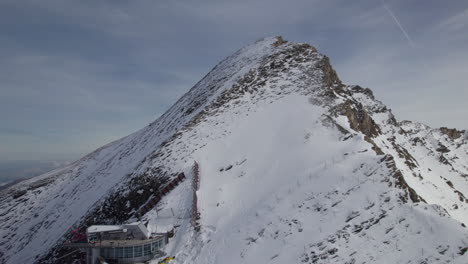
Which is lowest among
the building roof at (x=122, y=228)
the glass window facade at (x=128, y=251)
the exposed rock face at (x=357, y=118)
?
the glass window facade at (x=128, y=251)

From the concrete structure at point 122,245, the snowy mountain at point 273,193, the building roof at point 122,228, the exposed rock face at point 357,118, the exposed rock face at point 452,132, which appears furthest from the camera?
the exposed rock face at point 452,132

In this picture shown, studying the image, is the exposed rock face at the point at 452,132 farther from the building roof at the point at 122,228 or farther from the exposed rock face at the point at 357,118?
the building roof at the point at 122,228

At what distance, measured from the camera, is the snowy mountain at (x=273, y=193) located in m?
15.8

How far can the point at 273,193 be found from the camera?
2139 cm

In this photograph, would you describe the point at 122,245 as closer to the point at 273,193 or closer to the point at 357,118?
the point at 273,193

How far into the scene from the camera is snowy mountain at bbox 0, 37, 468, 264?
15.8 metres

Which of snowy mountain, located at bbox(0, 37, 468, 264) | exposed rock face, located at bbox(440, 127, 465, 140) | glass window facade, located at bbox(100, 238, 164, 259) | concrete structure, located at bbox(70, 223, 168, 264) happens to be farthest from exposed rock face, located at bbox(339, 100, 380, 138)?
exposed rock face, located at bbox(440, 127, 465, 140)

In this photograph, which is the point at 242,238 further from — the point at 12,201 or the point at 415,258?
the point at 12,201

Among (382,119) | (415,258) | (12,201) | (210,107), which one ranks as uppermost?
(210,107)

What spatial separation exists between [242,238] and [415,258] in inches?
384

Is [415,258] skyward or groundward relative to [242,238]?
groundward

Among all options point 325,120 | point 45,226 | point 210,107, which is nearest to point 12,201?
point 45,226

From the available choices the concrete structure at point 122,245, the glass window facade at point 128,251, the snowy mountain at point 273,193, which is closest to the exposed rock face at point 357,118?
the snowy mountain at point 273,193

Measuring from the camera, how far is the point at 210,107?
3850 centimetres
